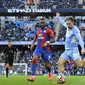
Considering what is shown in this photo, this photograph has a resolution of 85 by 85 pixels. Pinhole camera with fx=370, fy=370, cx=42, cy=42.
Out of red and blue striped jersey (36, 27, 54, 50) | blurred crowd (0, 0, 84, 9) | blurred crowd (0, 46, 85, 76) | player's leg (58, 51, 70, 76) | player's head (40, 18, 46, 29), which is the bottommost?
blurred crowd (0, 46, 85, 76)

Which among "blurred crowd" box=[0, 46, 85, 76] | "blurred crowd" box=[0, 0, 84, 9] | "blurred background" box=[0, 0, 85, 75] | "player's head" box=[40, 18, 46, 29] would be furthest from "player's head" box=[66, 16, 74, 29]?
"blurred crowd" box=[0, 0, 84, 9]

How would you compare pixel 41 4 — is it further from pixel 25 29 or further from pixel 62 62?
pixel 62 62

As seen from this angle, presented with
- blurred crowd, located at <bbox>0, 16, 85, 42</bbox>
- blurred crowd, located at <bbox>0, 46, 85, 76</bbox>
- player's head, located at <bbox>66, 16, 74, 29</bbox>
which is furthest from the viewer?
blurred crowd, located at <bbox>0, 16, 85, 42</bbox>

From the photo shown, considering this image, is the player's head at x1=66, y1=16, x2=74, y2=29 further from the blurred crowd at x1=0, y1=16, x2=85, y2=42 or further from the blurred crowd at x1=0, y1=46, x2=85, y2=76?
the blurred crowd at x1=0, y1=16, x2=85, y2=42

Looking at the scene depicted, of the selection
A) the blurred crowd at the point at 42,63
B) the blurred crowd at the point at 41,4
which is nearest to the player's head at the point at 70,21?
the blurred crowd at the point at 42,63

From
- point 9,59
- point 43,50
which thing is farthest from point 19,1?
point 43,50

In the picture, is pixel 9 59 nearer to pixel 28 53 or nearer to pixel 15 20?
pixel 28 53

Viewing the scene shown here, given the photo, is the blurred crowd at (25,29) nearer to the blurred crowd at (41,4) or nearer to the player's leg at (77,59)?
the blurred crowd at (41,4)

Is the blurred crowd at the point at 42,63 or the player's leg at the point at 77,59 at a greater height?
the player's leg at the point at 77,59

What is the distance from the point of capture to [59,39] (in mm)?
43438

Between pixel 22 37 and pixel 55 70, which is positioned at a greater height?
pixel 22 37

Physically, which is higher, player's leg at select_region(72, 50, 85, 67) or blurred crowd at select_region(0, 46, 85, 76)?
player's leg at select_region(72, 50, 85, 67)

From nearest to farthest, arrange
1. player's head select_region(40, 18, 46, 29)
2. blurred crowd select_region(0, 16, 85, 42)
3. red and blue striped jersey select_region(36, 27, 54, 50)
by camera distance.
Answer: player's head select_region(40, 18, 46, 29) < red and blue striped jersey select_region(36, 27, 54, 50) < blurred crowd select_region(0, 16, 85, 42)

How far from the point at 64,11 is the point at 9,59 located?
2618 cm
